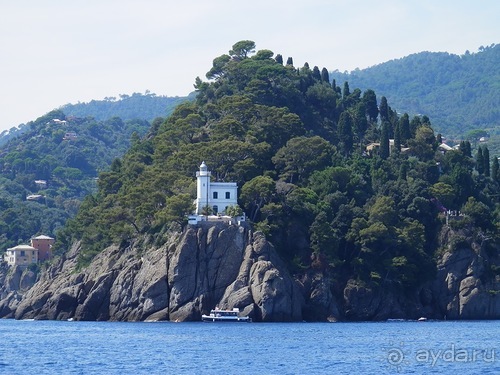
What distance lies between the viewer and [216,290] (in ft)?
308

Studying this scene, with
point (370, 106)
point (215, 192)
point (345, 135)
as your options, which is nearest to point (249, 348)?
point (215, 192)

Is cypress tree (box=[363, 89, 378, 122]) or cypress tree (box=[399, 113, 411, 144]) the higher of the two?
cypress tree (box=[363, 89, 378, 122])

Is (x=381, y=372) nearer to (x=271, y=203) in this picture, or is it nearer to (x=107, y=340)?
(x=107, y=340)

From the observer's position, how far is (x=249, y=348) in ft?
226

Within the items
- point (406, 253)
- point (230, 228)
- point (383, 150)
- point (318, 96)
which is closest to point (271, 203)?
point (230, 228)

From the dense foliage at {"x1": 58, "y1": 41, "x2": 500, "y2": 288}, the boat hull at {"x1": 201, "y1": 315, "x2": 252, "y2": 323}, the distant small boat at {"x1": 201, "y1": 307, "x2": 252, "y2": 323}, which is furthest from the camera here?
the dense foliage at {"x1": 58, "y1": 41, "x2": 500, "y2": 288}

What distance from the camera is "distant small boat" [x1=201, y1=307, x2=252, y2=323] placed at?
91.2m

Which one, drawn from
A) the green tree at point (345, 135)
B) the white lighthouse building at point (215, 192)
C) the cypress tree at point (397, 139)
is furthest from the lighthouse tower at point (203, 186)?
the cypress tree at point (397, 139)

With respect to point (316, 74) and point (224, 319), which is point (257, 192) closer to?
point (224, 319)

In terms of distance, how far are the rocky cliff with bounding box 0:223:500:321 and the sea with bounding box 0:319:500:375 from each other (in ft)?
11.0

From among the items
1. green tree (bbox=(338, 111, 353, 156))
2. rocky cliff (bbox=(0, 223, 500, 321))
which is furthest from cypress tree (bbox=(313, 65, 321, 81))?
rocky cliff (bbox=(0, 223, 500, 321))

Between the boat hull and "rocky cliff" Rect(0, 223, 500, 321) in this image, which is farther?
"rocky cliff" Rect(0, 223, 500, 321)

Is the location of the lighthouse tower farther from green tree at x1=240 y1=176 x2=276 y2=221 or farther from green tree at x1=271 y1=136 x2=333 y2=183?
green tree at x1=271 y1=136 x2=333 y2=183

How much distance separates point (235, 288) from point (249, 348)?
952 inches
